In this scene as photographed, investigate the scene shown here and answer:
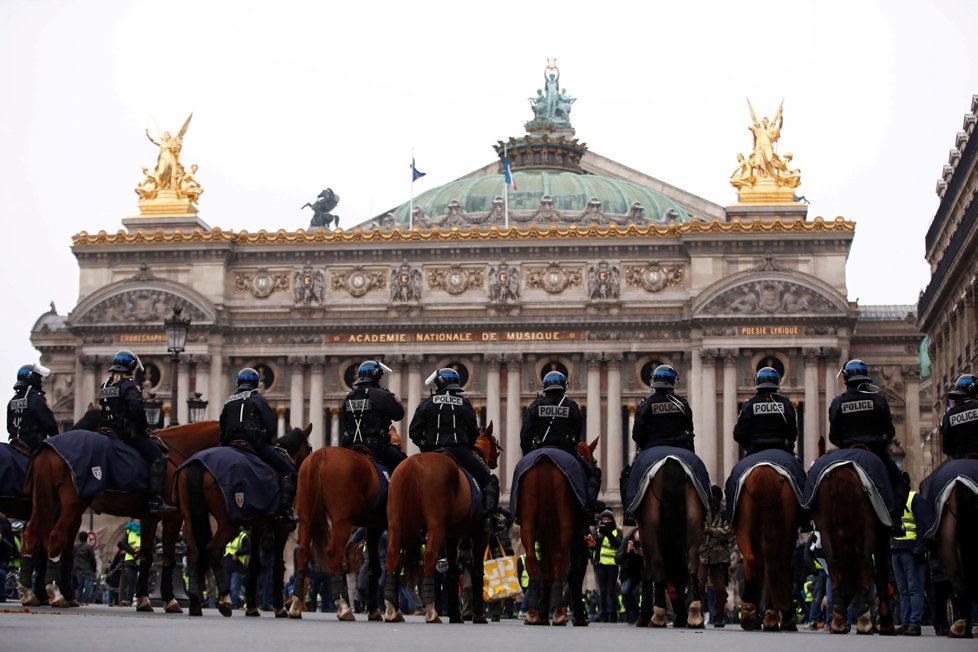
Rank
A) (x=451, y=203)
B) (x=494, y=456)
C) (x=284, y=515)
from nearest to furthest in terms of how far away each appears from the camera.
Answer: (x=284, y=515), (x=494, y=456), (x=451, y=203)

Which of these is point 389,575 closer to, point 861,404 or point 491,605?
point 861,404

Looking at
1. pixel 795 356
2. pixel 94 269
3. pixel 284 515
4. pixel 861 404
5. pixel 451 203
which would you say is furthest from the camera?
pixel 451 203

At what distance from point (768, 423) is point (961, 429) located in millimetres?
2515

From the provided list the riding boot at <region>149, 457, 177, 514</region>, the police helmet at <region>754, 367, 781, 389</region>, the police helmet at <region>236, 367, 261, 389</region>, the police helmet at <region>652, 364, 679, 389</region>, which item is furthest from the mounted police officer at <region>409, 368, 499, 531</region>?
the police helmet at <region>754, 367, 781, 389</region>

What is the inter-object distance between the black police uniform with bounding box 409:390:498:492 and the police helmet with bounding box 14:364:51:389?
6.39 m

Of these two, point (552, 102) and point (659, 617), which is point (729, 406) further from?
point (659, 617)

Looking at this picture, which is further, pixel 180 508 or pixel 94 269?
pixel 94 269

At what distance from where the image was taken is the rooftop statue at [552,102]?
101750 millimetres

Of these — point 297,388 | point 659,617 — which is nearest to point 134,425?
point 659,617

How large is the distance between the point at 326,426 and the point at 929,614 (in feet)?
Answer: 159

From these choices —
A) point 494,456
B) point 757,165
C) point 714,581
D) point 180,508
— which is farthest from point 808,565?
point 757,165

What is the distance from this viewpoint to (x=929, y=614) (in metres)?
34.0

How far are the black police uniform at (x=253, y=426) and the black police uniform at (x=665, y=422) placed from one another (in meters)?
5.01

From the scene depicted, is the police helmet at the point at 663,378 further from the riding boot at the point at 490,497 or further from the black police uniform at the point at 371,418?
the black police uniform at the point at 371,418
